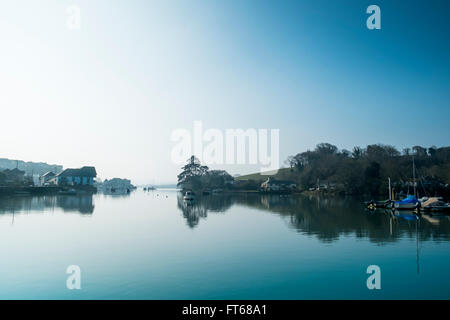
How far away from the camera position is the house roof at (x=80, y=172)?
116 m

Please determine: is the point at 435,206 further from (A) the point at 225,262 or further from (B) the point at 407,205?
(A) the point at 225,262

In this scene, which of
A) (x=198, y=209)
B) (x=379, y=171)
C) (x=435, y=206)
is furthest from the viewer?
(x=379, y=171)

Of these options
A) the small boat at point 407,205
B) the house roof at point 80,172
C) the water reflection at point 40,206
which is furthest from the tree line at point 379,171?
the house roof at point 80,172

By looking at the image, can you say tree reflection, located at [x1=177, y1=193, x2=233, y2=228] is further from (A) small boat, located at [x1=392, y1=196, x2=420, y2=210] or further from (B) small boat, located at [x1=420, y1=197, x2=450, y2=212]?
(B) small boat, located at [x1=420, y1=197, x2=450, y2=212]

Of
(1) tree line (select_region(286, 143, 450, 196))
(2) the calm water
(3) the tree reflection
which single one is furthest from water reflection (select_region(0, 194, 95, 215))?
(1) tree line (select_region(286, 143, 450, 196))

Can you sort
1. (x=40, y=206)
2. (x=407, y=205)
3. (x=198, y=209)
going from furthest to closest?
(x=40, y=206)
(x=198, y=209)
(x=407, y=205)

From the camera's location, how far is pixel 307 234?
23.2 metres

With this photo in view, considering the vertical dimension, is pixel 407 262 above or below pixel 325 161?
below

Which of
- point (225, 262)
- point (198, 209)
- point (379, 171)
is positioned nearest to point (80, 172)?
point (198, 209)

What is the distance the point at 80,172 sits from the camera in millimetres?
118562

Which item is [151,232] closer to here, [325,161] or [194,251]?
[194,251]
